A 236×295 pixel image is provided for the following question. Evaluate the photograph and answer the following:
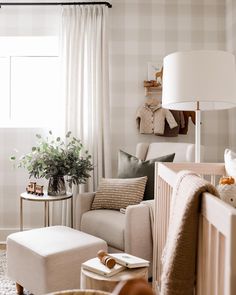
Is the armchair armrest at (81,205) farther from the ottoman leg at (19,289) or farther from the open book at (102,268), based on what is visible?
the open book at (102,268)

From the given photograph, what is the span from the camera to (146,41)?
12.6 ft

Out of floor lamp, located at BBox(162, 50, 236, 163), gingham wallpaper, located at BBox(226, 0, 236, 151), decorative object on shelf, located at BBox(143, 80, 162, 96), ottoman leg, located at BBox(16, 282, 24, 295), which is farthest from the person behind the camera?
decorative object on shelf, located at BBox(143, 80, 162, 96)

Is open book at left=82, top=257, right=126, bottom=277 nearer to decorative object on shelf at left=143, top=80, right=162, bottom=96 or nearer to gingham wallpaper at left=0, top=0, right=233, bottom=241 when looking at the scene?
gingham wallpaper at left=0, top=0, right=233, bottom=241

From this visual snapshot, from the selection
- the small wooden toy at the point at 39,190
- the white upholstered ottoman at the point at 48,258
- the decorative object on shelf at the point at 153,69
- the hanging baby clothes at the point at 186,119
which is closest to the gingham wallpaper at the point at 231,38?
the hanging baby clothes at the point at 186,119

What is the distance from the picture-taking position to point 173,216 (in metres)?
1.39

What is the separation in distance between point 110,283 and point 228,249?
98 centimetres

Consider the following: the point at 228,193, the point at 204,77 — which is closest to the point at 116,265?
the point at 228,193

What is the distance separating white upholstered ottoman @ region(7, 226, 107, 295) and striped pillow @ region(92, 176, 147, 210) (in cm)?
58

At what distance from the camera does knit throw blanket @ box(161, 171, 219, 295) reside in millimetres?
1186

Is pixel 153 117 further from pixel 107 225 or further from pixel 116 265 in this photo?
pixel 116 265

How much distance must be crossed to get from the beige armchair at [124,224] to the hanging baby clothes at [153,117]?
503mm

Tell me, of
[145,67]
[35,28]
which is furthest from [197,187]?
[35,28]

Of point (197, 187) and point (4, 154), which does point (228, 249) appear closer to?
point (197, 187)

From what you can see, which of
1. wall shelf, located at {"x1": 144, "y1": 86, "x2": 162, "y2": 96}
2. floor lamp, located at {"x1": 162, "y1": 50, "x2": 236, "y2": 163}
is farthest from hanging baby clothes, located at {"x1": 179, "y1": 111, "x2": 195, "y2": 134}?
floor lamp, located at {"x1": 162, "y1": 50, "x2": 236, "y2": 163}
